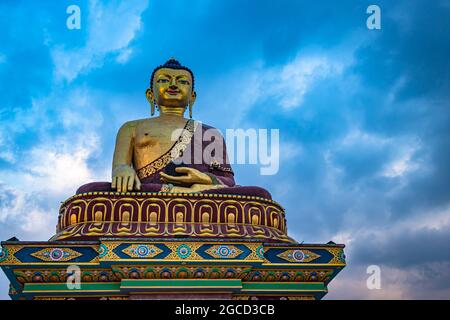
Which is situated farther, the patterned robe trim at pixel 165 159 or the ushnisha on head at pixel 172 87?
the ushnisha on head at pixel 172 87

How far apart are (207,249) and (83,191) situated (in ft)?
6.00

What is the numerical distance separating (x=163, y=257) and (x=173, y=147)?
258 centimetres

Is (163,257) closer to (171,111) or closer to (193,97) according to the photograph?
(171,111)

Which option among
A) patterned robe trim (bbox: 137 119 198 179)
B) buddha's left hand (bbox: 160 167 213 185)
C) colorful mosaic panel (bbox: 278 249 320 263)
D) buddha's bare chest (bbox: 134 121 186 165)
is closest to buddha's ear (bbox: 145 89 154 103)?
buddha's bare chest (bbox: 134 121 186 165)

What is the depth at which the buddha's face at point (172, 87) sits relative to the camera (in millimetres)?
8914

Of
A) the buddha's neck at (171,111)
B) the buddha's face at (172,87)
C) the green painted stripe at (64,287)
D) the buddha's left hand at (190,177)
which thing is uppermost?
the buddha's face at (172,87)

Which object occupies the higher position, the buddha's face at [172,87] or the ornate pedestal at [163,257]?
the buddha's face at [172,87]

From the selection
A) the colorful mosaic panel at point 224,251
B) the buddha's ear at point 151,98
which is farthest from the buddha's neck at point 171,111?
the colorful mosaic panel at point 224,251

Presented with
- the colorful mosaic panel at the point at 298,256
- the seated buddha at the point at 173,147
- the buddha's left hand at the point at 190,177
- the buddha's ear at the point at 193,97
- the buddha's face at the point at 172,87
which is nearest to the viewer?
the colorful mosaic panel at the point at 298,256

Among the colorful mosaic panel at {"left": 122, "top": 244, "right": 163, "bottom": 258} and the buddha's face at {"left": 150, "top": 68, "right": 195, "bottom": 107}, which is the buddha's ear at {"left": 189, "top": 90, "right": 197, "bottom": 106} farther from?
the colorful mosaic panel at {"left": 122, "top": 244, "right": 163, "bottom": 258}

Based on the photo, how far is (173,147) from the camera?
7988 mm

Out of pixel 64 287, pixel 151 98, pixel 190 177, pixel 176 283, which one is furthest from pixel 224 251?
pixel 151 98

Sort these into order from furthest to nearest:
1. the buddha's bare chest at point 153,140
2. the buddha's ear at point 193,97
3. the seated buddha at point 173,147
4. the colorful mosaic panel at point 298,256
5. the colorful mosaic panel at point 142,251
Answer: the buddha's ear at point 193,97 → the buddha's bare chest at point 153,140 → the seated buddha at point 173,147 → the colorful mosaic panel at point 298,256 → the colorful mosaic panel at point 142,251

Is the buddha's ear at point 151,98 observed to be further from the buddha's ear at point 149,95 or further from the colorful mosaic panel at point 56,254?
the colorful mosaic panel at point 56,254
